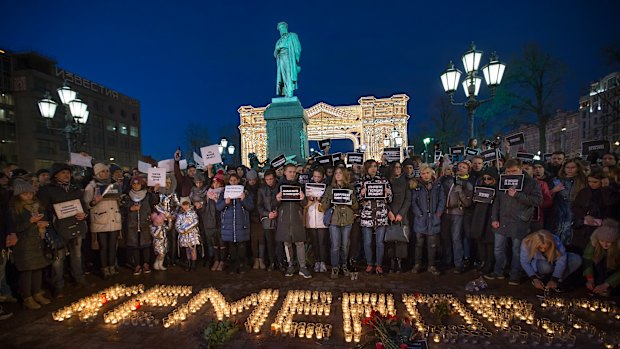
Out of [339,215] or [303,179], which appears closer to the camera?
[339,215]

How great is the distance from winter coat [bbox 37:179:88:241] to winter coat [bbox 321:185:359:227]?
194 inches

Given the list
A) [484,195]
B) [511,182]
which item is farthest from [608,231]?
[484,195]

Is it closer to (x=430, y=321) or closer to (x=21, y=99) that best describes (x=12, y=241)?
(x=430, y=321)

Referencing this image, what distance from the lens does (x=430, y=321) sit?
5277 mm

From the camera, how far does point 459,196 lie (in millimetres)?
7359

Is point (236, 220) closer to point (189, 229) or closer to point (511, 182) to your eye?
point (189, 229)

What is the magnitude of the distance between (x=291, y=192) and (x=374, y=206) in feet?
5.92

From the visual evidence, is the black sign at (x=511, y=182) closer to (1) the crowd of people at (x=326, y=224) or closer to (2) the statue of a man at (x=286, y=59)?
(1) the crowd of people at (x=326, y=224)

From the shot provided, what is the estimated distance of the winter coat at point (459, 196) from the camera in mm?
7332

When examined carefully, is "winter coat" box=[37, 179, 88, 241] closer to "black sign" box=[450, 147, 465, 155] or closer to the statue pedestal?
the statue pedestal

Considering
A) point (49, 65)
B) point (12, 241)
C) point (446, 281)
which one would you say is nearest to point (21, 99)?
point (49, 65)

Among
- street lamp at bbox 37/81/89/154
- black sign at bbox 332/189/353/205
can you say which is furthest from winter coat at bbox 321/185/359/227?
street lamp at bbox 37/81/89/154

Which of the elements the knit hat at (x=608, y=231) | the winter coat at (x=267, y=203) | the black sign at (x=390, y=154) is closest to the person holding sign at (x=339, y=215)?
the winter coat at (x=267, y=203)

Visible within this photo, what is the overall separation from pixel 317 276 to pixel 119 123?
7551 cm
